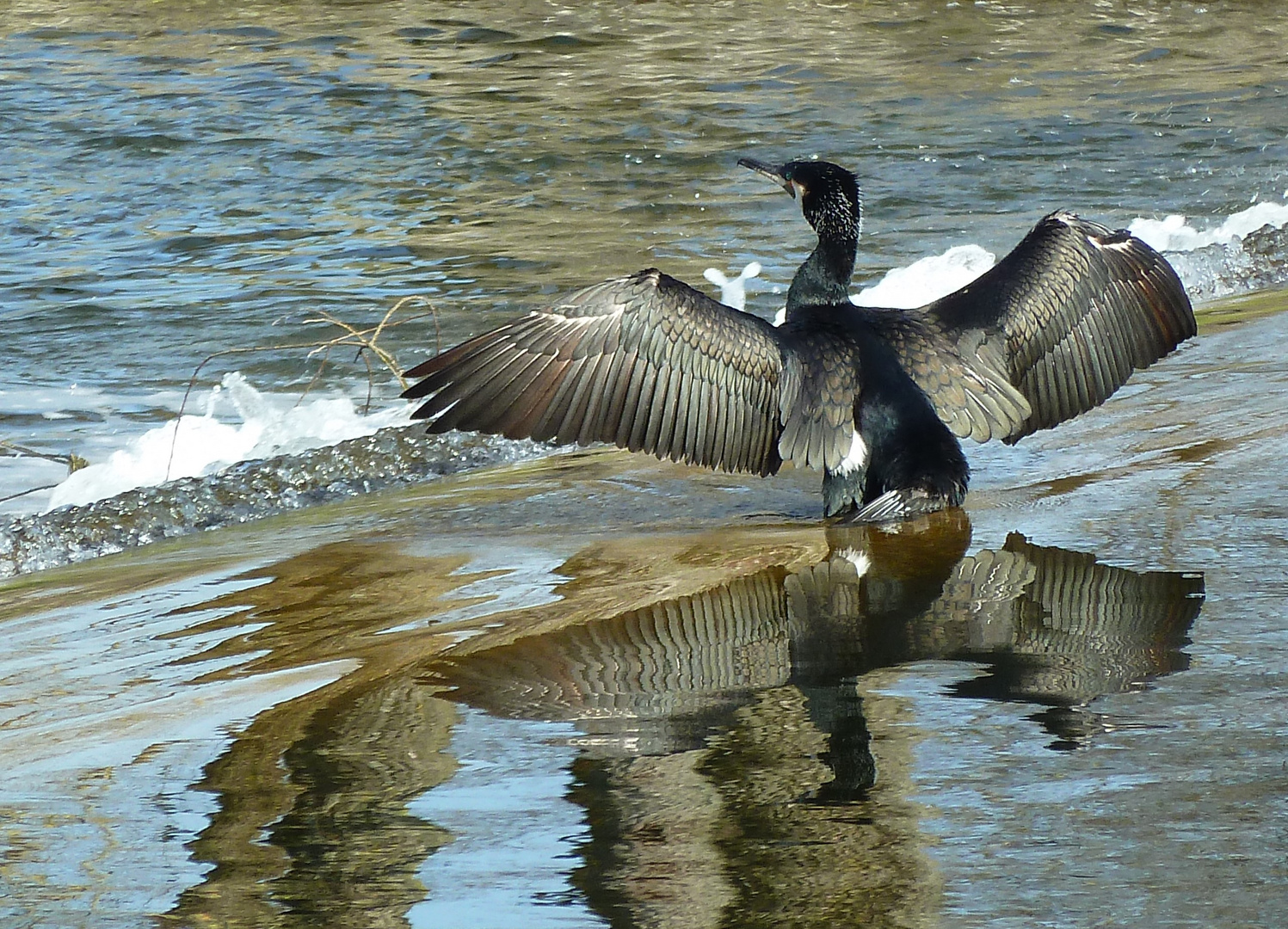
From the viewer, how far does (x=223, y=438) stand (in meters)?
7.41

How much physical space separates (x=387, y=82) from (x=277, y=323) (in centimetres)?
760

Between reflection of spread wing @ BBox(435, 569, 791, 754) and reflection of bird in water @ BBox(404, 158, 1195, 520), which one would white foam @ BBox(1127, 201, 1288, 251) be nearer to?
reflection of bird in water @ BBox(404, 158, 1195, 520)

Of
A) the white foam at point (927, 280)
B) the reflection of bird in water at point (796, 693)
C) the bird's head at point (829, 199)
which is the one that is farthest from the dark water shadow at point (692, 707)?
the white foam at point (927, 280)

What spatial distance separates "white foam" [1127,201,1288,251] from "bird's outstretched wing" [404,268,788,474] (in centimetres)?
646

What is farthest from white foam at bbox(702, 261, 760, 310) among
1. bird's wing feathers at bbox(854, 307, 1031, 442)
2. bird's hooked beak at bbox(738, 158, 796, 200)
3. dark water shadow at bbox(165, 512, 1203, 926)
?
dark water shadow at bbox(165, 512, 1203, 926)

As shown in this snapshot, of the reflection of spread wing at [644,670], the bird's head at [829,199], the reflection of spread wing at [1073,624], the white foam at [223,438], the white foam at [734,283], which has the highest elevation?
the bird's head at [829,199]

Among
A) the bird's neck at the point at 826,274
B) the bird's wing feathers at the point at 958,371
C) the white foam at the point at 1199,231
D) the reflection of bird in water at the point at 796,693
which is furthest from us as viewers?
the white foam at the point at 1199,231

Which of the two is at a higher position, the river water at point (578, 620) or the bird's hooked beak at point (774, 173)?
the bird's hooked beak at point (774, 173)

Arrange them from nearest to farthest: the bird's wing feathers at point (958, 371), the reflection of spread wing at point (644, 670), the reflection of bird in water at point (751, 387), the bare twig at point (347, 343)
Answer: the reflection of spread wing at point (644, 670) < the reflection of bird in water at point (751, 387) < the bird's wing feathers at point (958, 371) < the bare twig at point (347, 343)

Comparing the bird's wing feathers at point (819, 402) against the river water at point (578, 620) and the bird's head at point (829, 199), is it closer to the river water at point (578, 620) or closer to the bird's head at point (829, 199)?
the river water at point (578, 620)

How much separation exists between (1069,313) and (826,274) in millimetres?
865

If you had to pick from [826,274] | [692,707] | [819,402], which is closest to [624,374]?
[819,402]

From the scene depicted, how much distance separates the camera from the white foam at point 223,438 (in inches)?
271

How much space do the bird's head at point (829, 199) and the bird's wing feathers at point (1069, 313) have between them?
0.40 metres
